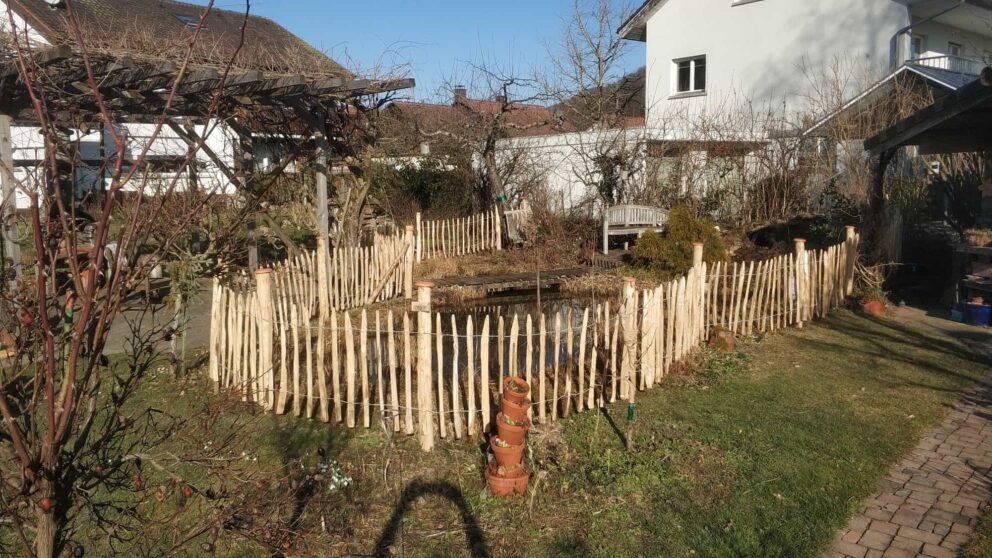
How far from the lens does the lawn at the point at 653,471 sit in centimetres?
431

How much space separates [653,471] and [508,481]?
1077mm

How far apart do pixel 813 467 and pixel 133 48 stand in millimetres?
7896

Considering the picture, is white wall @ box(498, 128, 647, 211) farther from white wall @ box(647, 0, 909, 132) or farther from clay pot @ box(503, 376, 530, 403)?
clay pot @ box(503, 376, 530, 403)

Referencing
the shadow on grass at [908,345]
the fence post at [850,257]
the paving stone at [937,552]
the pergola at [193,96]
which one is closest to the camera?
the paving stone at [937,552]

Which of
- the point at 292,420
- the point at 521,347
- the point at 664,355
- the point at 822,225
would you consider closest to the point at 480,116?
the point at 822,225

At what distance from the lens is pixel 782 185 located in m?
15.7

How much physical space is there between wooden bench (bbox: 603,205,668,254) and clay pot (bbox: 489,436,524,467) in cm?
1029

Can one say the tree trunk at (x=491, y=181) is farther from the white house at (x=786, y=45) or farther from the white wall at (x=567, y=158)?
the white house at (x=786, y=45)

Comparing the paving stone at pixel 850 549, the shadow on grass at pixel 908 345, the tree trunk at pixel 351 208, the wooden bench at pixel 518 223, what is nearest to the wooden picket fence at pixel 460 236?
the wooden bench at pixel 518 223

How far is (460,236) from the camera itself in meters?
15.7

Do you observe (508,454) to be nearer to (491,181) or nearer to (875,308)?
(875,308)

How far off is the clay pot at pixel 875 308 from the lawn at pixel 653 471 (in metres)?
2.58

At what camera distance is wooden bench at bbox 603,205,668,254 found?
14993mm

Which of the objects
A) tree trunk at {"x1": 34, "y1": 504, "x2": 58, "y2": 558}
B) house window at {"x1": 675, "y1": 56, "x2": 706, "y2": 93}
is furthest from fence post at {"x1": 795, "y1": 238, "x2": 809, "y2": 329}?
house window at {"x1": 675, "y1": 56, "x2": 706, "y2": 93}
